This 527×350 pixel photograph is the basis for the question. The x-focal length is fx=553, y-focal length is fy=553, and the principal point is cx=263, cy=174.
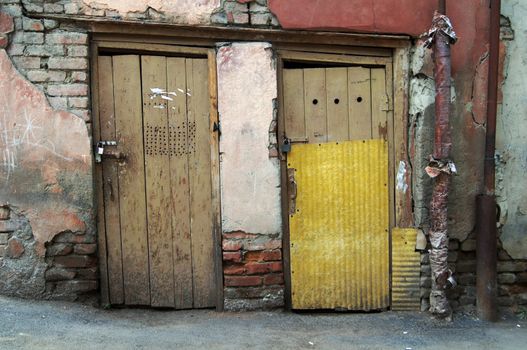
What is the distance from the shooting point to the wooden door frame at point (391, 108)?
4.06 m

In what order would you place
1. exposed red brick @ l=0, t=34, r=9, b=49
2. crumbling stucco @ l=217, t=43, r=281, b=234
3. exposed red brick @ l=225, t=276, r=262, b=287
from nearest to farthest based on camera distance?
exposed red brick @ l=0, t=34, r=9, b=49 → crumbling stucco @ l=217, t=43, r=281, b=234 → exposed red brick @ l=225, t=276, r=262, b=287

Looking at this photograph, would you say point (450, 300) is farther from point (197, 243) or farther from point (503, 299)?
point (197, 243)

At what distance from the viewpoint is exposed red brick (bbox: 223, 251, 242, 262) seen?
13.2 ft

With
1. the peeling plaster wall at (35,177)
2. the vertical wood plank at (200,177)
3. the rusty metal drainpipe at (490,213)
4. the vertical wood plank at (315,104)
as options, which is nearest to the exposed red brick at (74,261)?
the peeling plaster wall at (35,177)

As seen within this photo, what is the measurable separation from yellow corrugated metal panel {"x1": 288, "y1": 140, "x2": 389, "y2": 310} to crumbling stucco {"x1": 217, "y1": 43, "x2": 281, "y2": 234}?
0.21 meters

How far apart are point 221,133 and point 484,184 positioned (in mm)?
1942

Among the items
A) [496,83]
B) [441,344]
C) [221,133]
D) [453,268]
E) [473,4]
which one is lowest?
[441,344]

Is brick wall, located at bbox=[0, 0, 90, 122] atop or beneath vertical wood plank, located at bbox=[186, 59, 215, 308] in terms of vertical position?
atop

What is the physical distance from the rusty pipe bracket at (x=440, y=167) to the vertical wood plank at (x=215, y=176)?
59.5 inches

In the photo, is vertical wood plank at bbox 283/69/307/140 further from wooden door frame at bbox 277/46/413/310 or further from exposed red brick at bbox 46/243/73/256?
exposed red brick at bbox 46/243/73/256

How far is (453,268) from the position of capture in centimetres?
408

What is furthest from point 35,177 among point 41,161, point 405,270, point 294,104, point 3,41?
point 405,270

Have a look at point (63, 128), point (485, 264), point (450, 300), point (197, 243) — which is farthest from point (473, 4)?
point (63, 128)

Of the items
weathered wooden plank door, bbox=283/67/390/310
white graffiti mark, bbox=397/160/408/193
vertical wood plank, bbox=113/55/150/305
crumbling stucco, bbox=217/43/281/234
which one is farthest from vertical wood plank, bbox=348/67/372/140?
vertical wood plank, bbox=113/55/150/305
